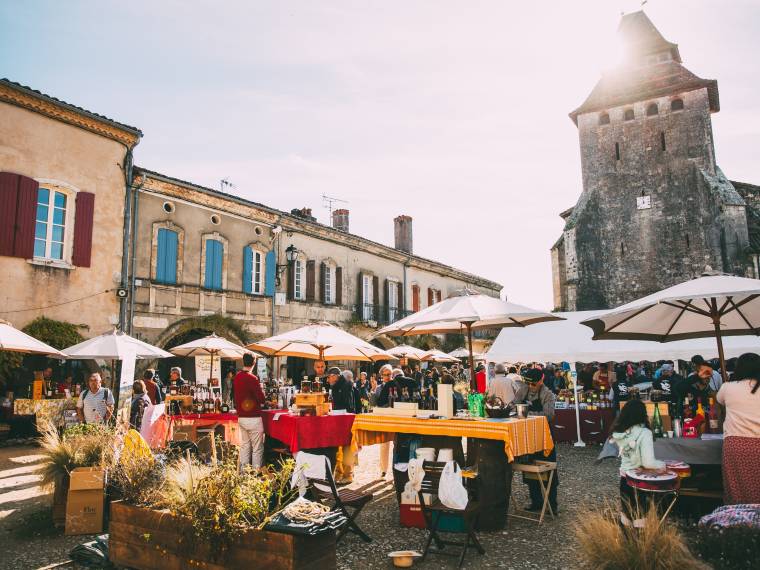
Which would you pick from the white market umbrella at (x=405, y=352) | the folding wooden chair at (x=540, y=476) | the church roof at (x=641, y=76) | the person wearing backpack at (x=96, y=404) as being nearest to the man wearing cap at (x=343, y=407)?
the folding wooden chair at (x=540, y=476)

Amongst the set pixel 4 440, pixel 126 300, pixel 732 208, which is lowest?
pixel 4 440

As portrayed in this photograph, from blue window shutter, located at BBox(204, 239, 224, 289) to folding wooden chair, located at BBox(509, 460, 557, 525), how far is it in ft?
43.7

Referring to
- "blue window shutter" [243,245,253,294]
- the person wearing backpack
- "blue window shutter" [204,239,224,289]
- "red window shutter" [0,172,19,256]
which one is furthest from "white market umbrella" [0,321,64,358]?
"blue window shutter" [243,245,253,294]

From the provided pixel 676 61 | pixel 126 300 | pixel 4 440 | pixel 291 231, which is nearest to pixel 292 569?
pixel 4 440

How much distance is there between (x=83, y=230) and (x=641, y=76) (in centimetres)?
2722

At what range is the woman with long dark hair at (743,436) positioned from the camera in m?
4.62

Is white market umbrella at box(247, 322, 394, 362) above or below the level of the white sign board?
above

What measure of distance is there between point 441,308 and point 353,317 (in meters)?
16.5

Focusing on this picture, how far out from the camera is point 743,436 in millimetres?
4699

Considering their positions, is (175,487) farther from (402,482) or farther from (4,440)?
(4,440)

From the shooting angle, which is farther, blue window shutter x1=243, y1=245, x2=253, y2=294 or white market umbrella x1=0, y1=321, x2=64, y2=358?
blue window shutter x1=243, y1=245, x2=253, y2=294

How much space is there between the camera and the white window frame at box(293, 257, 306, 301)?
822 inches

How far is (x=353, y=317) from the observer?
23.6 meters

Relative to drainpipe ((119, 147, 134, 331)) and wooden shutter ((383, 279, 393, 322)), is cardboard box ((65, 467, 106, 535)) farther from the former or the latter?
wooden shutter ((383, 279, 393, 322))
